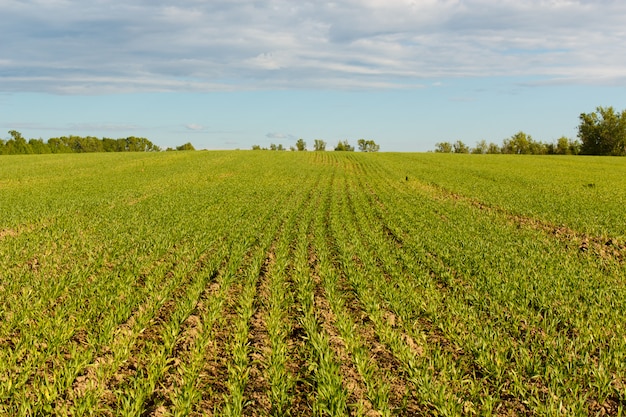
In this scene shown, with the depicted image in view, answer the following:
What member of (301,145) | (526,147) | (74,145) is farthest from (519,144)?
(74,145)

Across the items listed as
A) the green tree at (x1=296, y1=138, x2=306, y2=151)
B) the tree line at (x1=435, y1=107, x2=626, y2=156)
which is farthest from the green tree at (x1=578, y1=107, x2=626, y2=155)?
the green tree at (x1=296, y1=138, x2=306, y2=151)

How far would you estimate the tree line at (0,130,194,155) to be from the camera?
11269 cm

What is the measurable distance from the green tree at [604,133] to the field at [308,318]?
113 m

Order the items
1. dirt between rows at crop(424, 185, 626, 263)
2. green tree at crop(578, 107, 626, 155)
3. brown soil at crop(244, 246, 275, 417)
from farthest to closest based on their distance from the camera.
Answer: green tree at crop(578, 107, 626, 155)
dirt between rows at crop(424, 185, 626, 263)
brown soil at crop(244, 246, 275, 417)

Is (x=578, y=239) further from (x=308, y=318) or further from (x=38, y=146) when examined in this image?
(x=38, y=146)

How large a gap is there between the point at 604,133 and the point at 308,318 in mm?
128348

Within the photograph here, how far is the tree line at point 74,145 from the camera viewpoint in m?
113

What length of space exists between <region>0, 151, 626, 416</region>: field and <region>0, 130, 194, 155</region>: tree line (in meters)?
116

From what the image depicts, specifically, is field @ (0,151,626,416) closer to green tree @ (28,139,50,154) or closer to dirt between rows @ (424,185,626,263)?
dirt between rows @ (424,185,626,263)

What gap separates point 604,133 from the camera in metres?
109

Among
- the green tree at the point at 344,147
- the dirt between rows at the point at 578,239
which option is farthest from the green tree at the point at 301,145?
the dirt between rows at the point at 578,239

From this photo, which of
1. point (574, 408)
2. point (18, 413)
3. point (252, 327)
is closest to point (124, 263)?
point (252, 327)

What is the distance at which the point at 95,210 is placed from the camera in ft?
69.6

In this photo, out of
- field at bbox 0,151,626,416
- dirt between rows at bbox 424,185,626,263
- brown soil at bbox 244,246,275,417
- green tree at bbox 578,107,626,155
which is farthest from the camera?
green tree at bbox 578,107,626,155
